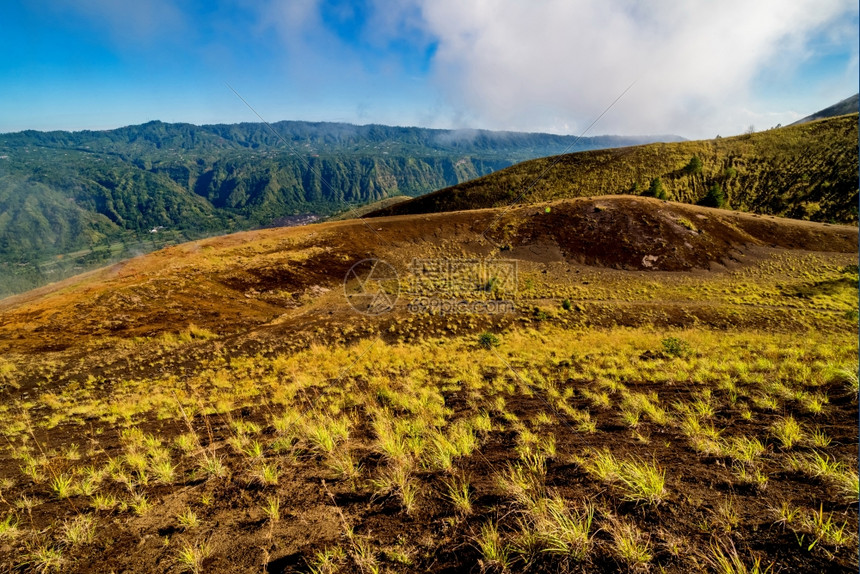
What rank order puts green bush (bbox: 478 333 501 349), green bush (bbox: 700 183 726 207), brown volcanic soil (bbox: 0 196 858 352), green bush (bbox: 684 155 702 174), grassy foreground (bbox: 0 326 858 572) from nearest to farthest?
grassy foreground (bbox: 0 326 858 572), green bush (bbox: 478 333 501 349), brown volcanic soil (bbox: 0 196 858 352), green bush (bbox: 700 183 726 207), green bush (bbox: 684 155 702 174)

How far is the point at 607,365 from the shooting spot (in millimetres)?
12320

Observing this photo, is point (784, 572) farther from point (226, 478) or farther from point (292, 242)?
point (292, 242)

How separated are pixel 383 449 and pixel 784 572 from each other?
16.0 ft

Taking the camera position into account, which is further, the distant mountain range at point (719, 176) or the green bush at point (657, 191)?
the distant mountain range at point (719, 176)

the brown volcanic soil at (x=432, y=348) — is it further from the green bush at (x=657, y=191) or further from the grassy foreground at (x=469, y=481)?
the green bush at (x=657, y=191)

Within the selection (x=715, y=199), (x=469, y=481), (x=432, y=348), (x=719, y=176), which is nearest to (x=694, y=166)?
(x=719, y=176)

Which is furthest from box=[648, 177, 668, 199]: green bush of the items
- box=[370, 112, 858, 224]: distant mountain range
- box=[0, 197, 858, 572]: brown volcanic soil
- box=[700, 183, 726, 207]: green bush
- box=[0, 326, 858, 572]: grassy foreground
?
box=[0, 326, 858, 572]: grassy foreground

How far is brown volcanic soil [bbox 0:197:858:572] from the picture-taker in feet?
12.1

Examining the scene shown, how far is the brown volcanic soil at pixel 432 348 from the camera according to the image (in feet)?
12.1

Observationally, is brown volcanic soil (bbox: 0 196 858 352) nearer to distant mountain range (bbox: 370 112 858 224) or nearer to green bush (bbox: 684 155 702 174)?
distant mountain range (bbox: 370 112 858 224)

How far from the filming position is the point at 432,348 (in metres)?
19.7

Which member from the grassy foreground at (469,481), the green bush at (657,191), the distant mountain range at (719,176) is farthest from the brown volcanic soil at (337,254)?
the distant mountain range at (719,176)

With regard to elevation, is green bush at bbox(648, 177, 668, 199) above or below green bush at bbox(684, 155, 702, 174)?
below

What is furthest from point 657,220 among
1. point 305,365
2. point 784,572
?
point 784,572
